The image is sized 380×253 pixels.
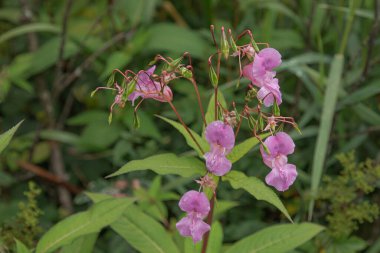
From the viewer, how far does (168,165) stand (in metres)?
1.46

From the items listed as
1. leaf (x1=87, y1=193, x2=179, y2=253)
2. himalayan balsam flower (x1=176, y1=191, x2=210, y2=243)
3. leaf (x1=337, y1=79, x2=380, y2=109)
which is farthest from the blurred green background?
himalayan balsam flower (x1=176, y1=191, x2=210, y2=243)

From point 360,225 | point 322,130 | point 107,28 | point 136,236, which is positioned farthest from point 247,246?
point 107,28

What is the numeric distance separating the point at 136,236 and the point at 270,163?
21.0 inches

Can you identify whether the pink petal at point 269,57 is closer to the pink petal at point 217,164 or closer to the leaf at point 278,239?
the pink petal at point 217,164

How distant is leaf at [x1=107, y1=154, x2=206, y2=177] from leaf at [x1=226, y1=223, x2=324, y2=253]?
31 cm

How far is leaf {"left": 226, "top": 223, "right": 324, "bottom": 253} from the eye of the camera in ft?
5.54

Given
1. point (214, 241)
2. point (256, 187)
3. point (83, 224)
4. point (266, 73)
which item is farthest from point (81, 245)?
point (266, 73)

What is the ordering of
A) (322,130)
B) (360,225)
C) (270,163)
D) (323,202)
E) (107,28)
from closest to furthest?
(270,163)
(322,130)
(323,202)
(360,225)
(107,28)

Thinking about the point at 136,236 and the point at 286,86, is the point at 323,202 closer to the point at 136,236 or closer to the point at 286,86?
the point at 286,86

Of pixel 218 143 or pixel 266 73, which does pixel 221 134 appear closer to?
pixel 218 143

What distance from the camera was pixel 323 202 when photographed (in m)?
2.40

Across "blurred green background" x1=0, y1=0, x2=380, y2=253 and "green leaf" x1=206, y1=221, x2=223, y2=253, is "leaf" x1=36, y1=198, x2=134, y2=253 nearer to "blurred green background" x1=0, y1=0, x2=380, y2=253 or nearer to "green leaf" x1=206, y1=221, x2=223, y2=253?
"green leaf" x1=206, y1=221, x2=223, y2=253

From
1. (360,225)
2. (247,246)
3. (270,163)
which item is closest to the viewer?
(270,163)

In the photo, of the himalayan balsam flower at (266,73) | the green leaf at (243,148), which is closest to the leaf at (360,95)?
the green leaf at (243,148)
